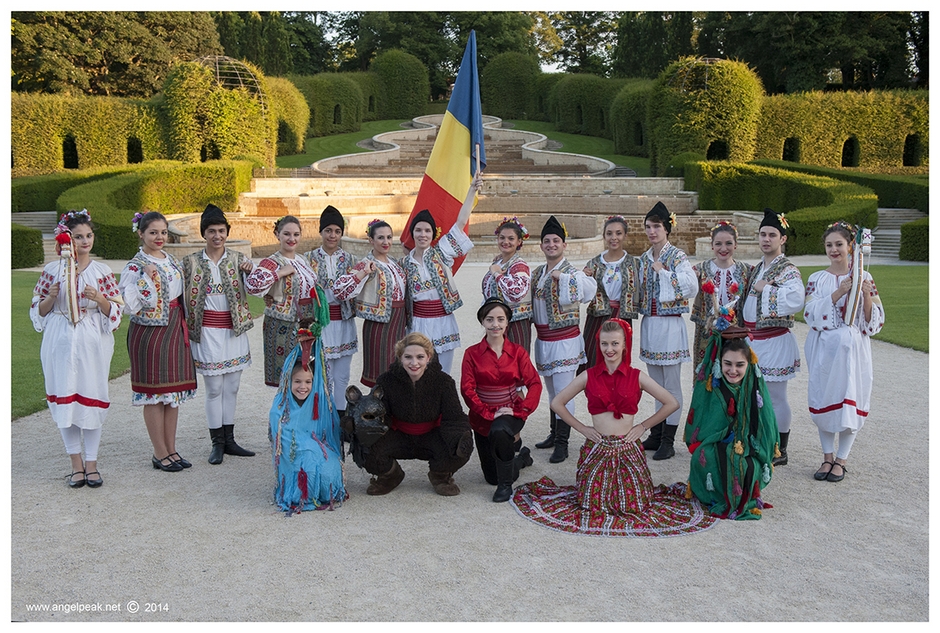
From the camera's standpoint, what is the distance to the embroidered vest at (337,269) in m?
6.15

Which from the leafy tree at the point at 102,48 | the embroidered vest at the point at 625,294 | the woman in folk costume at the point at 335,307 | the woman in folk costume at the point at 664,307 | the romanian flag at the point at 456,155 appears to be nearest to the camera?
the woman in folk costume at the point at 664,307

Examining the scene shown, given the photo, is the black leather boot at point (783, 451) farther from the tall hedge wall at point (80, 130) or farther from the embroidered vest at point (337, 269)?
the tall hedge wall at point (80, 130)

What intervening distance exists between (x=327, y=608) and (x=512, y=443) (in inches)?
67.8

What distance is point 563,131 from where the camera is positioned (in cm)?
4206

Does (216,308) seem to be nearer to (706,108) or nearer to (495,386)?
(495,386)

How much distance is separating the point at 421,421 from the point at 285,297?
4.77 ft

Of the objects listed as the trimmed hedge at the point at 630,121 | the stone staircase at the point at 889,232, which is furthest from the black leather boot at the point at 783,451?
the trimmed hedge at the point at 630,121

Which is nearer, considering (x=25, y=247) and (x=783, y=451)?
(x=783, y=451)

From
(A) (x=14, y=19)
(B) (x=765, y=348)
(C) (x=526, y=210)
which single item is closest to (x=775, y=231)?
(B) (x=765, y=348)

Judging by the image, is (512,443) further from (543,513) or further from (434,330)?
(434,330)

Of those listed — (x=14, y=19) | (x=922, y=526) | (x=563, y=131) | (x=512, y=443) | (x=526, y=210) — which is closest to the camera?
(x=922, y=526)

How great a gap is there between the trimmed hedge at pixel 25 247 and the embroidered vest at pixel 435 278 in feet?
48.6

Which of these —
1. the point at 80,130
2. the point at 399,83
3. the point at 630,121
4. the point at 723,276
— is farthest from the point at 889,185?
the point at 399,83

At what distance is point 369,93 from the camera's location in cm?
4400
